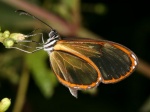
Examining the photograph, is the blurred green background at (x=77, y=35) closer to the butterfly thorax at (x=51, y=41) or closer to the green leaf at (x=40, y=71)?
the green leaf at (x=40, y=71)

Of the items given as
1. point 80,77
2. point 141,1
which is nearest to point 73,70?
point 80,77

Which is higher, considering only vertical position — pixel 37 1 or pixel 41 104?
pixel 37 1

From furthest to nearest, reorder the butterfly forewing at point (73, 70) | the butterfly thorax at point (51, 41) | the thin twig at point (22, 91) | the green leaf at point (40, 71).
Result: 1. the green leaf at point (40, 71)
2. the thin twig at point (22, 91)
3. the butterfly thorax at point (51, 41)
4. the butterfly forewing at point (73, 70)

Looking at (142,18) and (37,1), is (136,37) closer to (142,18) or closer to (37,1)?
(142,18)

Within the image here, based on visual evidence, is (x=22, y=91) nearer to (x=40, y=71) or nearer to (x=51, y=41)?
(x=40, y=71)

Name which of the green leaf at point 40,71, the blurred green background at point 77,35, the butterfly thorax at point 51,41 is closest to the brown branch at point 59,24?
the blurred green background at point 77,35

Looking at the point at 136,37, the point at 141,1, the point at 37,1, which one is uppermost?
the point at 37,1
